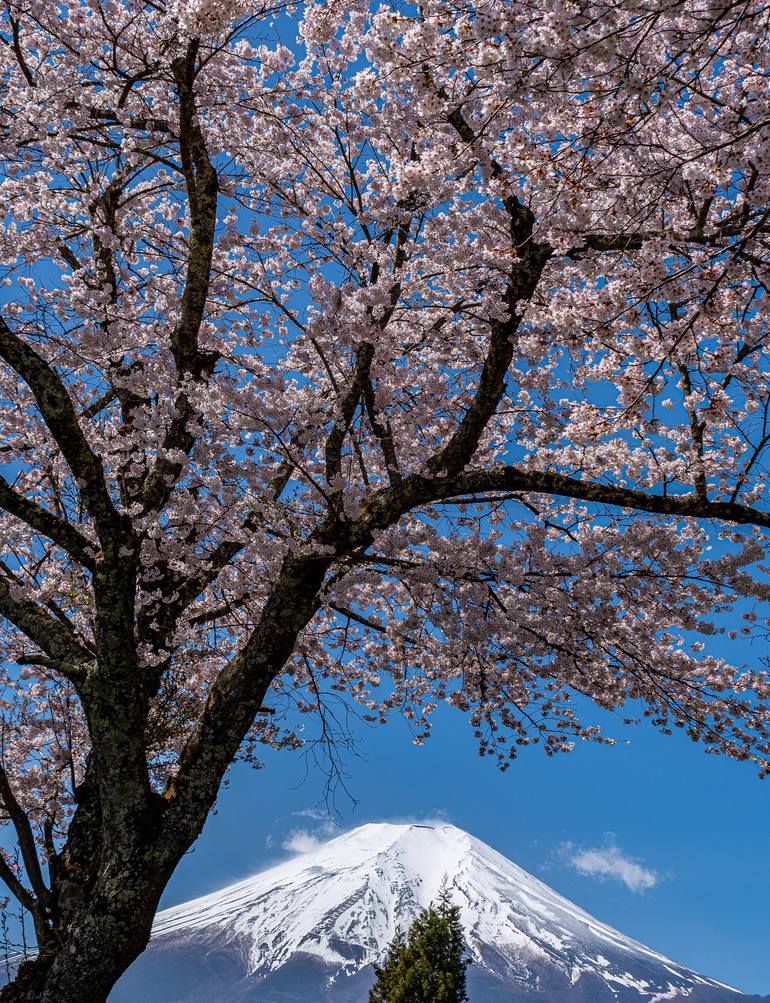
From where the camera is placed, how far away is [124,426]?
720cm

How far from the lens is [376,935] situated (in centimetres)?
10550

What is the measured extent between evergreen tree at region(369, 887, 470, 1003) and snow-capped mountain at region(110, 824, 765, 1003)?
87.5 metres

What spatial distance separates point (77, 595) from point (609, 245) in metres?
5.92

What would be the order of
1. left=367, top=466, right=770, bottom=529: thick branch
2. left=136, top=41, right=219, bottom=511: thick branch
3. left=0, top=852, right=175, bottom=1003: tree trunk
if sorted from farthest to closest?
left=136, top=41, right=219, bottom=511: thick branch
left=367, top=466, right=770, bottom=529: thick branch
left=0, top=852, right=175, bottom=1003: tree trunk

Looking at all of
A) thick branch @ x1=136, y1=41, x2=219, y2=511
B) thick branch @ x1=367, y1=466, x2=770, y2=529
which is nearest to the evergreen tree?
thick branch @ x1=367, y1=466, x2=770, y2=529

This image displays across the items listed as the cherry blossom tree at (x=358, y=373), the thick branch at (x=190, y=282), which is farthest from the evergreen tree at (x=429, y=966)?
the thick branch at (x=190, y=282)

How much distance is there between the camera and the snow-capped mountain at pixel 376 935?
108 metres

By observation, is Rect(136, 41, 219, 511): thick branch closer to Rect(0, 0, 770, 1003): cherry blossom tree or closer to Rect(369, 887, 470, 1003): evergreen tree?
Rect(0, 0, 770, 1003): cherry blossom tree

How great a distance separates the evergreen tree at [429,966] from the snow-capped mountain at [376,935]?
287 ft

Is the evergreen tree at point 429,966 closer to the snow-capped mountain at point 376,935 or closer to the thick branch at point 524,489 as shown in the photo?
the thick branch at point 524,489

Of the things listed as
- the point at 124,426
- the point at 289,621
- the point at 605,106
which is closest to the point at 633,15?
the point at 605,106

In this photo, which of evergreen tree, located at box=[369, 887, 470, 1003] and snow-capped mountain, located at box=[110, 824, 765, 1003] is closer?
evergreen tree, located at box=[369, 887, 470, 1003]

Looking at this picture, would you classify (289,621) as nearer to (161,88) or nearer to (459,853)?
(161,88)

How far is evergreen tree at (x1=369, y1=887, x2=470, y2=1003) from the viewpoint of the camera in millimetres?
14352
